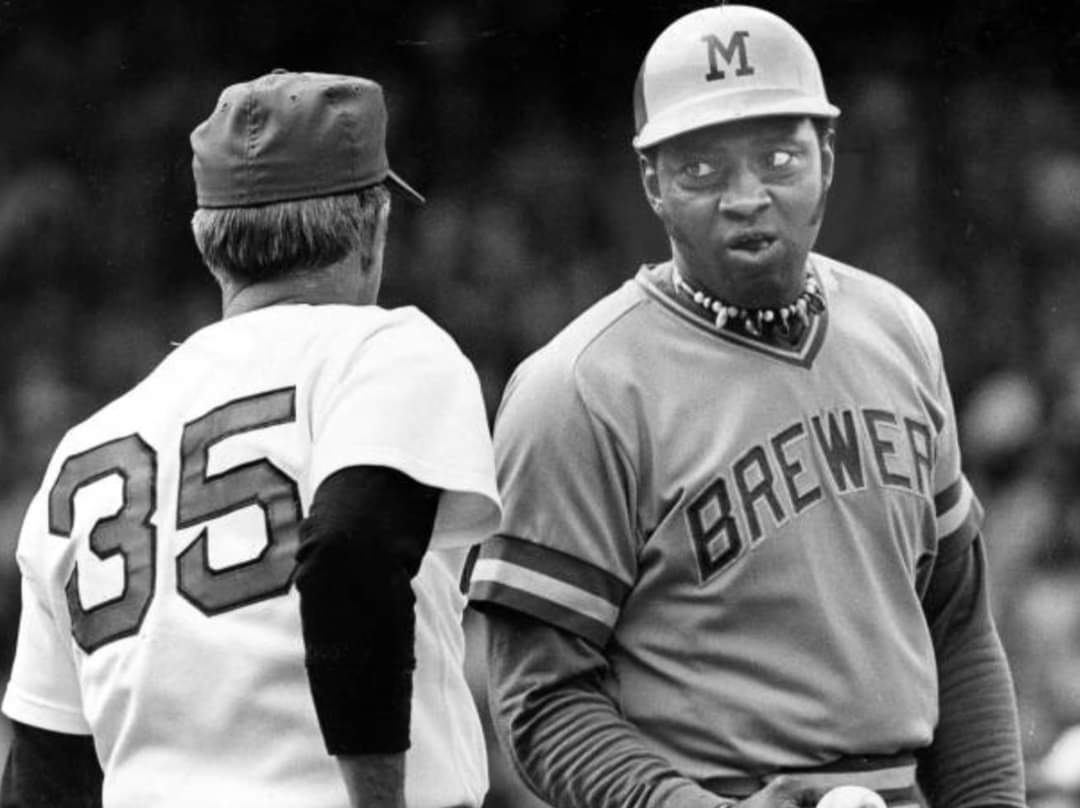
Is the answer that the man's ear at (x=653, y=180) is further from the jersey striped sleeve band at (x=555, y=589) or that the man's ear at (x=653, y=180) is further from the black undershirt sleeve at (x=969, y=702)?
the black undershirt sleeve at (x=969, y=702)

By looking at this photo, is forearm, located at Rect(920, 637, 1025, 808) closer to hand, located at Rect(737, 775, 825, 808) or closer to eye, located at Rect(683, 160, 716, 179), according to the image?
hand, located at Rect(737, 775, 825, 808)

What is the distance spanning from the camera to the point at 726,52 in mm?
2756

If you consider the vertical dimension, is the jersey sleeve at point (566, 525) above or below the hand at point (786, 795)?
above

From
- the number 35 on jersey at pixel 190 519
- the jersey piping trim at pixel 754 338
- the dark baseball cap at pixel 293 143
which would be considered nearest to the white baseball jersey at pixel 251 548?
the number 35 on jersey at pixel 190 519

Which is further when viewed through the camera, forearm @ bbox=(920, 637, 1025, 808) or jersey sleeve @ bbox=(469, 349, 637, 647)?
forearm @ bbox=(920, 637, 1025, 808)

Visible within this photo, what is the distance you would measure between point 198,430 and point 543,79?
412cm

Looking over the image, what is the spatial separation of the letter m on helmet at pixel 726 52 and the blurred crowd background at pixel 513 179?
310 centimetres

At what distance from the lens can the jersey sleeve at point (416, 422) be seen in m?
2.34

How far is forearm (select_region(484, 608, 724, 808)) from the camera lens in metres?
2.63

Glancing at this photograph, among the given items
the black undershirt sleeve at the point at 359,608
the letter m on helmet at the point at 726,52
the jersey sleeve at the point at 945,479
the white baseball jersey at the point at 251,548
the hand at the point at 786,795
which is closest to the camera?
the black undershirt sleeve at the point at 359,608

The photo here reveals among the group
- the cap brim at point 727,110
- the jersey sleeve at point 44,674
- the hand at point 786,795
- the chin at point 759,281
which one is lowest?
the hand at point 786,795

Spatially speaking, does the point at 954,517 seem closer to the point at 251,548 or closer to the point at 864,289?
the point at 864,289

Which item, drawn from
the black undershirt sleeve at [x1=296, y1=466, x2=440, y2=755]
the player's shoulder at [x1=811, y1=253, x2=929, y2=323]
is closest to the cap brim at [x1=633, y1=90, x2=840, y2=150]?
the player's shoulder at [x1=811, y1=253, x2=929, y2=323]

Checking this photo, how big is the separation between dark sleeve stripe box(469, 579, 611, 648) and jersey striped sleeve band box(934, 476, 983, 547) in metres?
0.43
